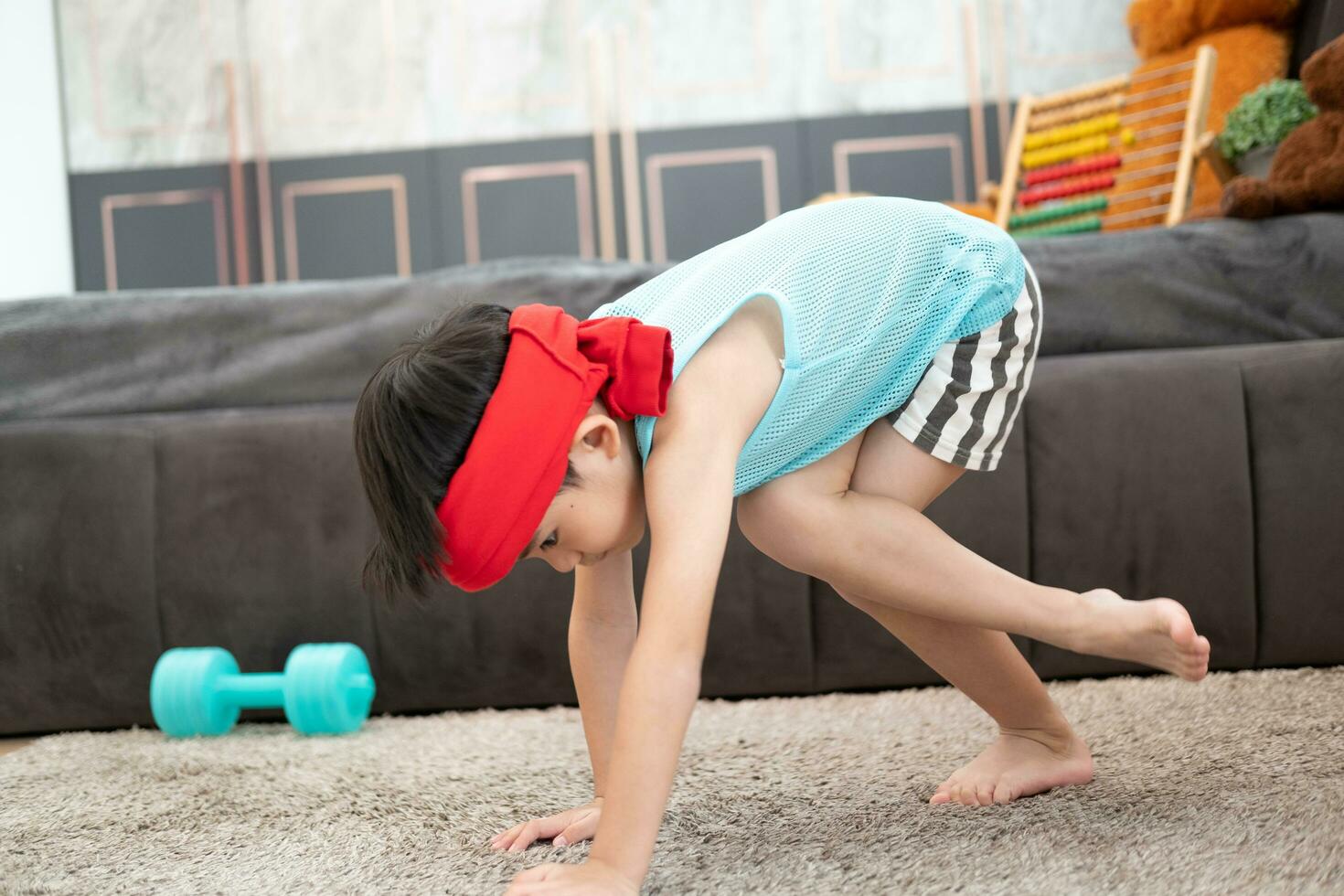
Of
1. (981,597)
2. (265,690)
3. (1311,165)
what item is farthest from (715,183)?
(981,597)

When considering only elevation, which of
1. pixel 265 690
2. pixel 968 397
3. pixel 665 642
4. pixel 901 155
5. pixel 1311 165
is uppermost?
pixel 901 155

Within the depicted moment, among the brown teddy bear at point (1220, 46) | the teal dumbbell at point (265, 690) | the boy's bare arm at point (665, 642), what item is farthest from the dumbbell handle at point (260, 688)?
the brown teddy bear at point (1220, 46)

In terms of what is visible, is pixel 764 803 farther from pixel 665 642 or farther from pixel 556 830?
pixel 665 642

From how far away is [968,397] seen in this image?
2.85ft

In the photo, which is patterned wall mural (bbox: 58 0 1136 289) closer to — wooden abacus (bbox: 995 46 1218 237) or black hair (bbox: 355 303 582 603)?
wooden abacus (bbox: 995 46 1218 237)

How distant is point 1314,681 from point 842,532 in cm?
69

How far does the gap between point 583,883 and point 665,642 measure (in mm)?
141

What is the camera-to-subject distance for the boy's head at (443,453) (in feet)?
2.29

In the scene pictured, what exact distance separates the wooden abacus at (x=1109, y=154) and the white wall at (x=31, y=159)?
2.91m

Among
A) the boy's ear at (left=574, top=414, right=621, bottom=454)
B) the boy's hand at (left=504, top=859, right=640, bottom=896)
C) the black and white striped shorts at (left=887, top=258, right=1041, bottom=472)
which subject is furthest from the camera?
the black and white striped shorts at (left=887, top=258, right=1041, bottom=472)

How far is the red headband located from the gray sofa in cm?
57

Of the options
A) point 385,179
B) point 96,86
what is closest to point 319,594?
point 385,179

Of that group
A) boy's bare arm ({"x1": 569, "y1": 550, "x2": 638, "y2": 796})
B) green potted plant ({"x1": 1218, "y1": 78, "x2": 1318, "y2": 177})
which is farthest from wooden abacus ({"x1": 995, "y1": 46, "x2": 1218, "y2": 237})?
boy's bare arm ({"x1": 569, "y1": 550, "x2": 638, "y2": 796})

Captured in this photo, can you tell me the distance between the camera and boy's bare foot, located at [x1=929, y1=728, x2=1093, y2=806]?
87 cm
